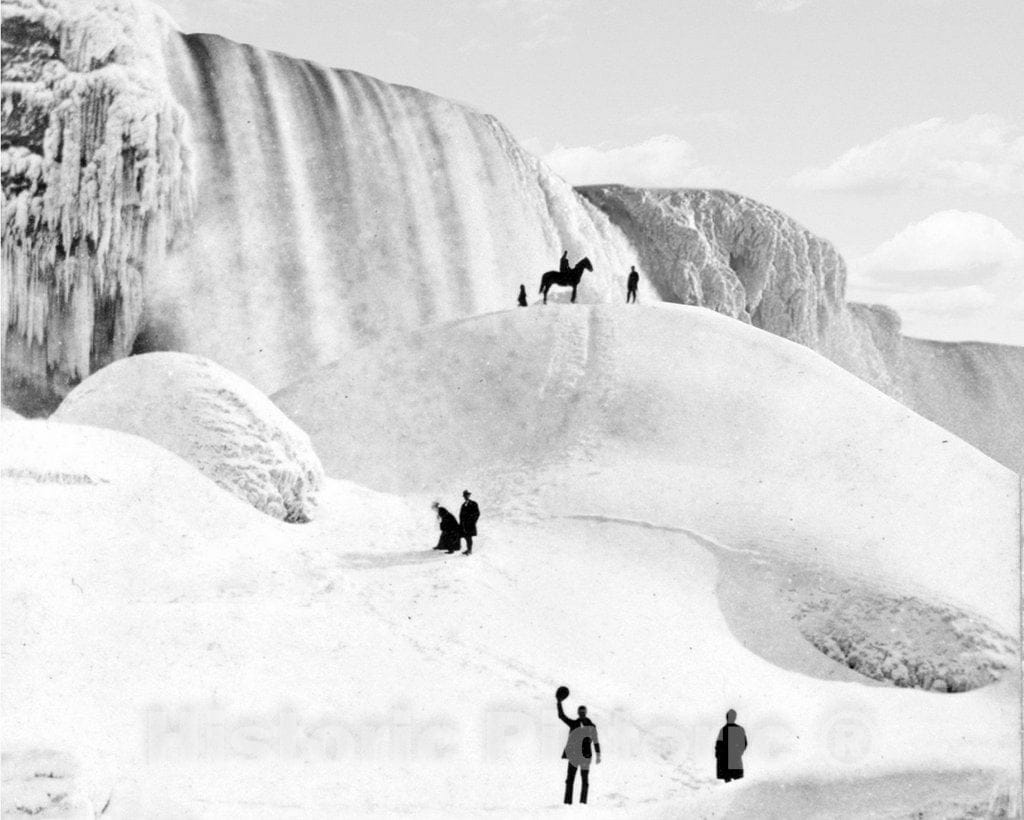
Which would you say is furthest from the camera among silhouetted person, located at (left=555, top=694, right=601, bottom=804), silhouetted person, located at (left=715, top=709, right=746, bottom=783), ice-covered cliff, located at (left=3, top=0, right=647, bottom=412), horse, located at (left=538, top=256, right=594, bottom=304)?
ice-covered cliff, located at (left=3, top=0, right=647, bottom=412)

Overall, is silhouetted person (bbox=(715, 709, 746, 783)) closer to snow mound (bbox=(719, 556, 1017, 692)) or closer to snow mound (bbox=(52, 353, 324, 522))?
snow mound (bbox=(719, 556, 1017, 692))

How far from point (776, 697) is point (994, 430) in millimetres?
32320

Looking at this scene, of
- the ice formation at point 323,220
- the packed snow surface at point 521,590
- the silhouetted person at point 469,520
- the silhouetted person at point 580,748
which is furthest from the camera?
the ice formation at point 323,220

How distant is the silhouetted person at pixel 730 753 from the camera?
936cm

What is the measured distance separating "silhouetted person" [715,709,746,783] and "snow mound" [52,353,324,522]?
253 inches

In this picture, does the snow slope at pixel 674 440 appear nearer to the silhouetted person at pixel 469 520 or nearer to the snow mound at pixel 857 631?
the snow mound at pixel 857 631

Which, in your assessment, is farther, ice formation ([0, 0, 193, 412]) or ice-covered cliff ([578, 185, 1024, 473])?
ice-covered cliff ([578, 185, 1024, 473])

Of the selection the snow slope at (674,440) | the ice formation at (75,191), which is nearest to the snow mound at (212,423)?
the snow slope at (674,440)

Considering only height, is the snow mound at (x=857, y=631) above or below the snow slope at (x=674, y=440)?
below

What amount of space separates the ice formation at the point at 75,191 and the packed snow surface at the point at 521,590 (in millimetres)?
7126

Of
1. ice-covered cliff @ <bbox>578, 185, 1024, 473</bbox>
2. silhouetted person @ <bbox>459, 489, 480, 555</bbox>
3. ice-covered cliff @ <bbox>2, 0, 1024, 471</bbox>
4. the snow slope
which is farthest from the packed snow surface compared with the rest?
ice-covered cliff @ <bbox>578, 185, 1024, 473</bbox>

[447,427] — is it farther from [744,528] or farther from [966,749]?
[966,749]

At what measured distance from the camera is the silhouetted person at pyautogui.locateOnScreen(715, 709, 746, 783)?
9.36m

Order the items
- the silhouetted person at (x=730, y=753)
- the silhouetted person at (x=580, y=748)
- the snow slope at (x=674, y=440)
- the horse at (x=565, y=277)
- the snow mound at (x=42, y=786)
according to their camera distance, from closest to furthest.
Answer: the snow mound at (x=42, y=786), the silhouetted person at (x=580, y=748), the silhouetted person at (x=730, y=753), the snow slope at (x=674, y=440), the horse at (x=565, y=277)
